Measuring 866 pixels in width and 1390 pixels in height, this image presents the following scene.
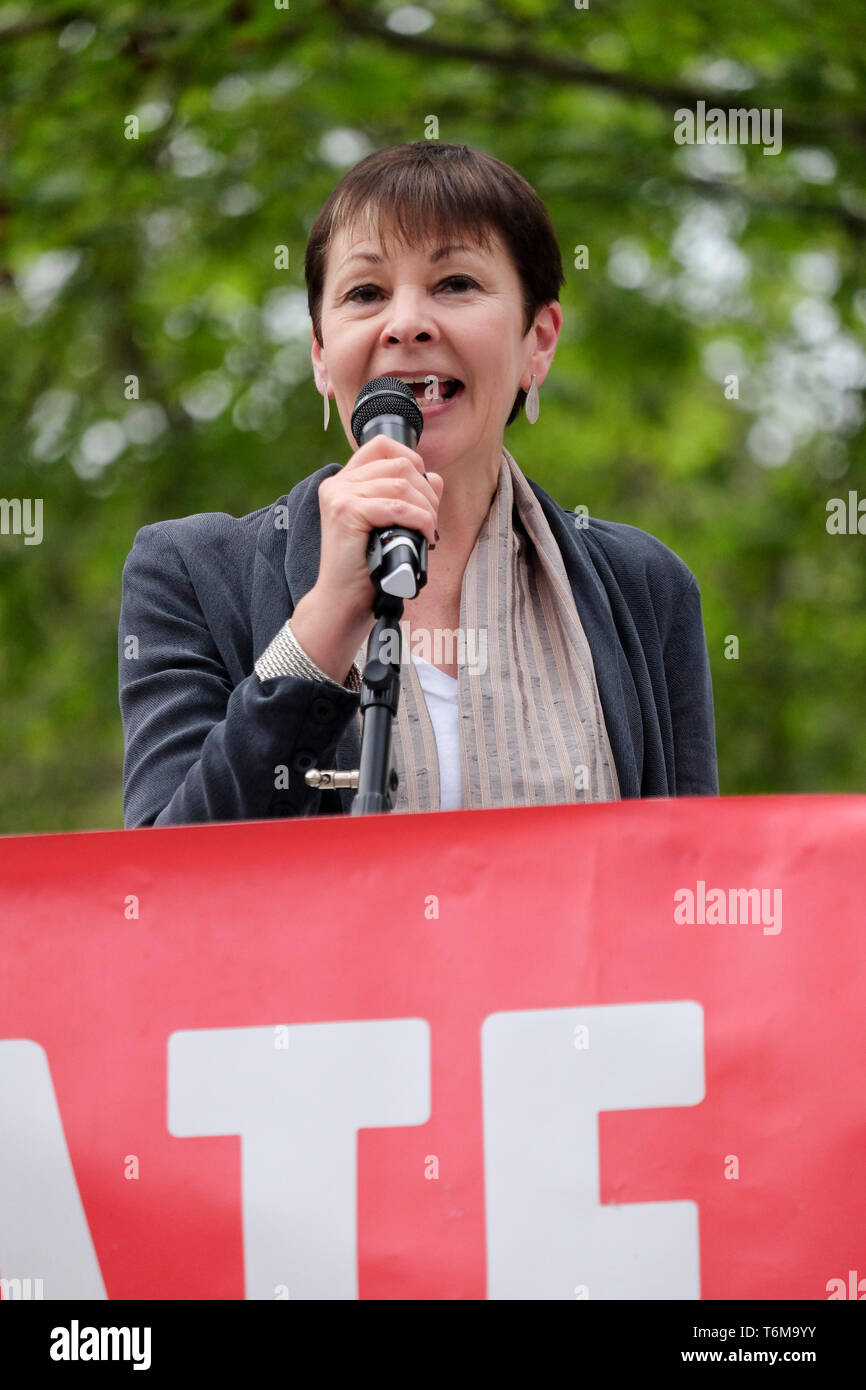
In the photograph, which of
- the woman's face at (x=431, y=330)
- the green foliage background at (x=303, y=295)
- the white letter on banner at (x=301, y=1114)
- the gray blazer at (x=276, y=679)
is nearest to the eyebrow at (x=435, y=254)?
the woman's face at (x=431, y=330)

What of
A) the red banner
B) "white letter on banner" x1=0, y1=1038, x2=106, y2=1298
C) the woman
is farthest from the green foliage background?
"white letter on banner" x1=0, y1=1038, x2=106, y2=1298

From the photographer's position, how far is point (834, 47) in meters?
6.02

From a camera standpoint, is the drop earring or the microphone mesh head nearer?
the microphone mesh head

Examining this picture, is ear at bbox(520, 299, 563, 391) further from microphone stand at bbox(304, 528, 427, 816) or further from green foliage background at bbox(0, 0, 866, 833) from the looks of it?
green foliage background at bbox(0, 0, 866, 833)

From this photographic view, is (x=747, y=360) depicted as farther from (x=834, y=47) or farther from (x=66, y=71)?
(x=66, y=71)

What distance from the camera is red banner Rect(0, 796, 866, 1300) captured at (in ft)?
6.45

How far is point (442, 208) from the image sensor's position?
2.68m

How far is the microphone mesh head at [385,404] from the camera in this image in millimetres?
2281

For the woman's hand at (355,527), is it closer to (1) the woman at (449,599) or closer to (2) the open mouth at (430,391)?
(1) the woman at (449,599)

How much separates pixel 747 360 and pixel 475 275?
707 centimetres

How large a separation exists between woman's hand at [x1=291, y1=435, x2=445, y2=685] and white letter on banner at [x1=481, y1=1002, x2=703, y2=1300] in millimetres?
510

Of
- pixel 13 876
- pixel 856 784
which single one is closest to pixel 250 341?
pixel 856 784

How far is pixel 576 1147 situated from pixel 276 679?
68 cm

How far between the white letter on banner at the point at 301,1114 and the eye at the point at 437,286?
3.77ft
